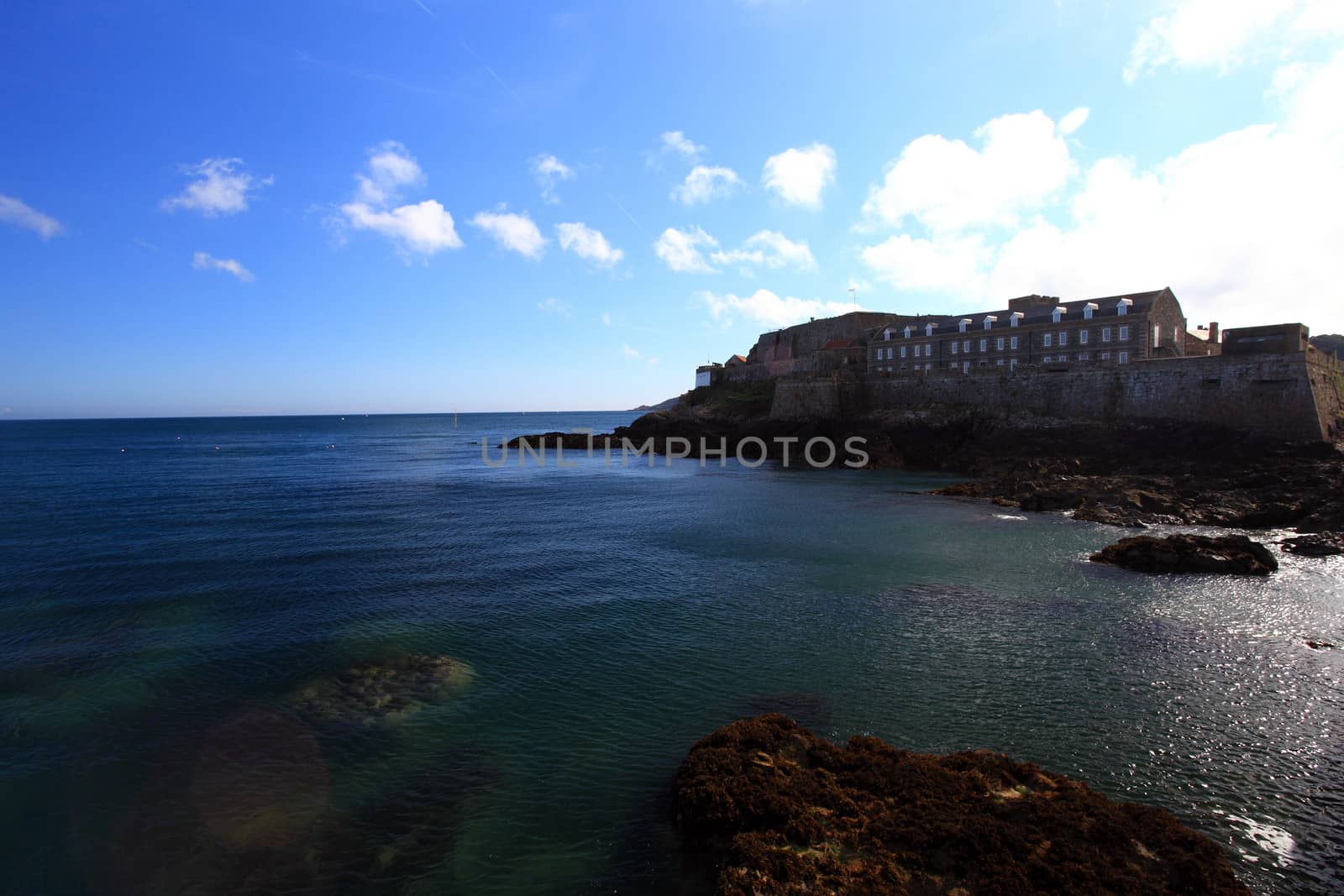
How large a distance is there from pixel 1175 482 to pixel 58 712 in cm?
Answer: 4083

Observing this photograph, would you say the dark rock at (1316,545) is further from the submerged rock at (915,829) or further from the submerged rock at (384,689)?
the submerged rock at (384,689)

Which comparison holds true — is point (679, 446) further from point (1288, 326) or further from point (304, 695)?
point (304, 695)

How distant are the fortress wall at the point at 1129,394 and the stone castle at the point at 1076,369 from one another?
65mm

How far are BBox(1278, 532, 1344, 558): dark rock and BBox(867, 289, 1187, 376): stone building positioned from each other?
2526cm

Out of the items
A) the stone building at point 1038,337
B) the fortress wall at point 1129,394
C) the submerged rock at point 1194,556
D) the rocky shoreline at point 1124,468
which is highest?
the stone building at point 1038,337

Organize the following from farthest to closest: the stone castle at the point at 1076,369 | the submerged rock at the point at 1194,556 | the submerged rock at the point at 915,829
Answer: the stone castle at the point at 1076,369 → the submerged rock at the point at 1194,556 → the submerged rock at the point at 915,829

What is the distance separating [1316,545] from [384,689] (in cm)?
2759

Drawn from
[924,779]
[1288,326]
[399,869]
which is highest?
[1288,326]

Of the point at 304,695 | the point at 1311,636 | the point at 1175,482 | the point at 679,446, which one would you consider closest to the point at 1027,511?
the point at 1175,482

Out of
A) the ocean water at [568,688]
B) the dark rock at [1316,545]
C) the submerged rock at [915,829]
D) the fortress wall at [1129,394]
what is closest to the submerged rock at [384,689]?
the ocean water at [568,688]

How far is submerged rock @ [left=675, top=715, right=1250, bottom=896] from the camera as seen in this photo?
666cm

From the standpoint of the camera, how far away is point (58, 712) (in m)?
11.2

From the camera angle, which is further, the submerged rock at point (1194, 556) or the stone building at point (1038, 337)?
the stone building at point (1038, 337)

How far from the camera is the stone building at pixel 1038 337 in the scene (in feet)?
152
